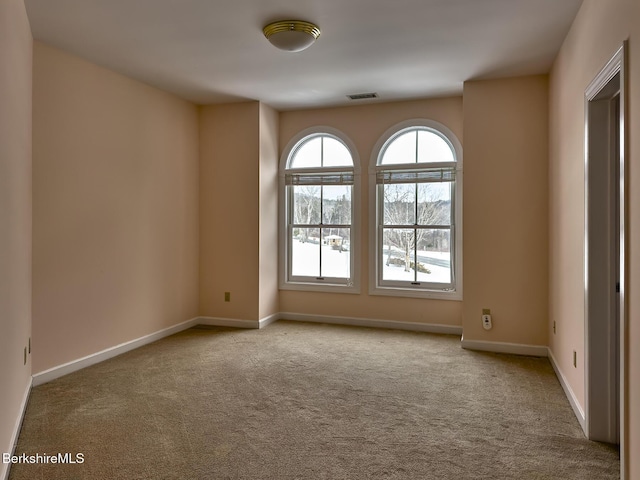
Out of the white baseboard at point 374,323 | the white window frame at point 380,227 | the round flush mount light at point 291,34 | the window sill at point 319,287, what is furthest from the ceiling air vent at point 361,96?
the white baseboard at point 374,323

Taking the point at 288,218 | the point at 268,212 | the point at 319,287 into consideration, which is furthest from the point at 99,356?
the point at 288,218

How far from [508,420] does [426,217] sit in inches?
113

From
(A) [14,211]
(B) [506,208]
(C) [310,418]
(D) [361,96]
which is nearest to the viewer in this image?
(A) [14,211]

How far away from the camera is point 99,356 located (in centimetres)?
407

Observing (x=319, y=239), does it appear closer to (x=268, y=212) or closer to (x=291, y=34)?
(x=268, y=212)

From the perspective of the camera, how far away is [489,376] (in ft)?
12.3

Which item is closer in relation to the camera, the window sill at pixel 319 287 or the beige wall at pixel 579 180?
the beige wall at pixel 579 180

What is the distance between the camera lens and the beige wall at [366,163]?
5250 mm

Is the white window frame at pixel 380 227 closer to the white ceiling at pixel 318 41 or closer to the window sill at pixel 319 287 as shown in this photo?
the window sill at pixel 319 287

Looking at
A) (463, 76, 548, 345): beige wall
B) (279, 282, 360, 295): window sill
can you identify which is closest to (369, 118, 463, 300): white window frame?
(279, 282, 360, 295): window sill

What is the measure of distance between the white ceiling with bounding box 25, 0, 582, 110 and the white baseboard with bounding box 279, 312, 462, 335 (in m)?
2.70

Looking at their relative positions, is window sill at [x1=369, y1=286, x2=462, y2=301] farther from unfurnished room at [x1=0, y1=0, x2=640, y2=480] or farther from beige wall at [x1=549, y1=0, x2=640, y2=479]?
beige wall at [x1=549, y1=0, x2=640, y2=479]

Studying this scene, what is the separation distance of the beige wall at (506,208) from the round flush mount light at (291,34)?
197cm

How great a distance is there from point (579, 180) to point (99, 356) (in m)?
4.17
